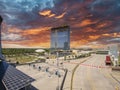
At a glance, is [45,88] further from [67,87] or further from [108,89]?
[108,89]

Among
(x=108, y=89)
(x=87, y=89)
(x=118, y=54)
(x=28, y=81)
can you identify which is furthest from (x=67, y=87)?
(x=118, y=54)

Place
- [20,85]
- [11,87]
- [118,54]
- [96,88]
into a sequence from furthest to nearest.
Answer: [118,54], [96,88], [20,85], [11,87]

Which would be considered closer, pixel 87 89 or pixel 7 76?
pixel 7 76

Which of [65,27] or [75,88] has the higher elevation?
[65,27]

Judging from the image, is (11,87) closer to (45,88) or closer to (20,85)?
(20,85)

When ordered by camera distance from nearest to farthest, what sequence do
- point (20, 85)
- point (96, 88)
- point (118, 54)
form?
point (20, 85) → point (96, 88) → point (118, 54)

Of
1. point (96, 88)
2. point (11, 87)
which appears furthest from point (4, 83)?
point (96, 88)

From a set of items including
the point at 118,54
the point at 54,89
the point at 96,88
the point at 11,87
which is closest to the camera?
the point at 11,87

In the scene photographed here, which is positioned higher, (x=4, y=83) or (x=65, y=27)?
(x=65, y=27)

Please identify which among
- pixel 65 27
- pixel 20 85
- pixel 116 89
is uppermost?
pixel 65 27
